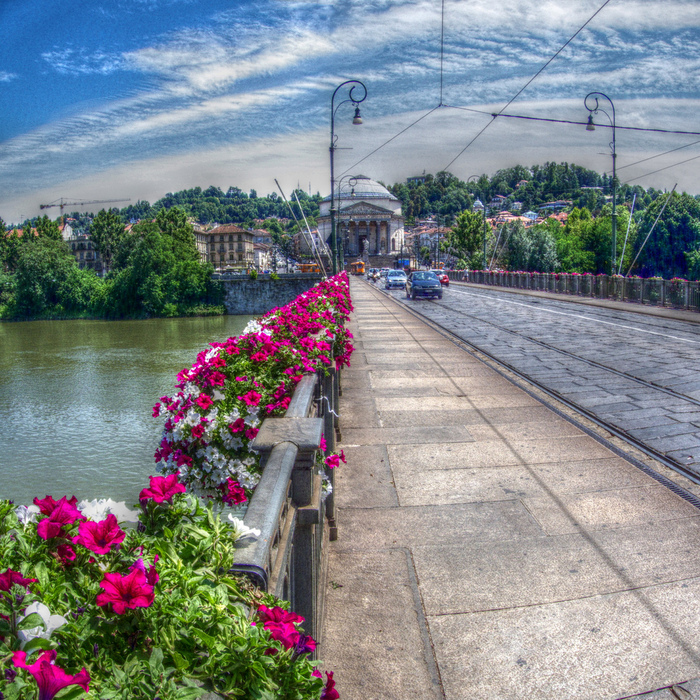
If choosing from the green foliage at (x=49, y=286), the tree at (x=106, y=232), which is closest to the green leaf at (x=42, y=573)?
the green foliage at (x=49, y=286)

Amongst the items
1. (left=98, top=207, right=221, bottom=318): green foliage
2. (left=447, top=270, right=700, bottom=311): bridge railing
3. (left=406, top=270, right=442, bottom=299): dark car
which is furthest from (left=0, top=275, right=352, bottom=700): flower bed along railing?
(left=98, top=207, right=221, bottom=318): green foliage

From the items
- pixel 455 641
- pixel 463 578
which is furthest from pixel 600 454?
pixel 455 641

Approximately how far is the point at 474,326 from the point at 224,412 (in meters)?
16.4

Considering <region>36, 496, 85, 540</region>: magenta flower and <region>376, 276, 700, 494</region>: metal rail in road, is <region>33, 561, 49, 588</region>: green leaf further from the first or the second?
<region>376, 276, 700, 494</region>: metal rail in road

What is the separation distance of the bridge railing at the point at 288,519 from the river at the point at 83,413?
8951 millimetres

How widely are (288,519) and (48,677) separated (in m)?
1.48

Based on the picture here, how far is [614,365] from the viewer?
11547mm

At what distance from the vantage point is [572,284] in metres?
35.5

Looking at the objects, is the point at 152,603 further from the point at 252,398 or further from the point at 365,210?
the point at 365,210

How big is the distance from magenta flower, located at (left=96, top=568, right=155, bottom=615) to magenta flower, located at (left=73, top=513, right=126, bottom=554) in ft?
0.42

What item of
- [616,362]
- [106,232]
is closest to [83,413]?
[616,362]

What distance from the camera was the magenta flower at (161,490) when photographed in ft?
6.33

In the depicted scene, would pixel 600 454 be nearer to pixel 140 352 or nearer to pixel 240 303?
pixel 140 352

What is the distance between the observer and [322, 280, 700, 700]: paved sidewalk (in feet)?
9.88
